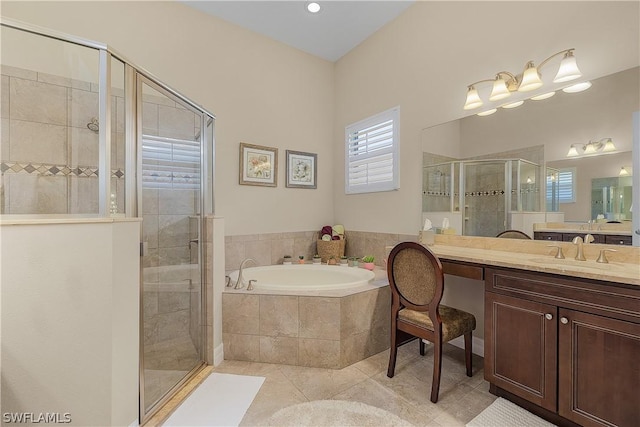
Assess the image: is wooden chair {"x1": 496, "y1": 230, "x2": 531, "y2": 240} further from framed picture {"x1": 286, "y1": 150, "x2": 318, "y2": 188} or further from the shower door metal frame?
the shower door metal frame

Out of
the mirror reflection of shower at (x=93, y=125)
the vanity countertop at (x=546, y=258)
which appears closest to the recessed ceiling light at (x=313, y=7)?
the mirror reflection of shower at (x=93, y=125)

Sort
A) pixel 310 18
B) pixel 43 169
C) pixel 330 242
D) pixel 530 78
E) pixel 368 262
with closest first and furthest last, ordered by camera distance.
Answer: pixel 530 78, pixel 43 169, pixel 310 18, pixel 368 262, pixel 330 242

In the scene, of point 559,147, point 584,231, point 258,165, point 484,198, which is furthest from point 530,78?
point 258,165

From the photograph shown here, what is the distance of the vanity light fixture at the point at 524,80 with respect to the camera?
1.68 metres

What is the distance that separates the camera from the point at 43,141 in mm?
1954

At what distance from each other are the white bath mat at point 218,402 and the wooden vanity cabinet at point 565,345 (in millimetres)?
1531

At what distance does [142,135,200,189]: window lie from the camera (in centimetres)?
175

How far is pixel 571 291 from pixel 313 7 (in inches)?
120

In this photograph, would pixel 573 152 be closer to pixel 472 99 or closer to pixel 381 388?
pixel 472 99

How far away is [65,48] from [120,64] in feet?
1.70

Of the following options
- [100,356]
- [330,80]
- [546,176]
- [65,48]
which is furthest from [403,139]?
[100,356]

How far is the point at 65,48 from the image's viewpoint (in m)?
Result: 1.58

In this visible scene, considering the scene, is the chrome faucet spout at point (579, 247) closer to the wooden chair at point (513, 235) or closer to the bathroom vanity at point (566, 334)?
the bathroom vanity at point (566, 334)

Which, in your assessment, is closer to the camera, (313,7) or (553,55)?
(553,55)
